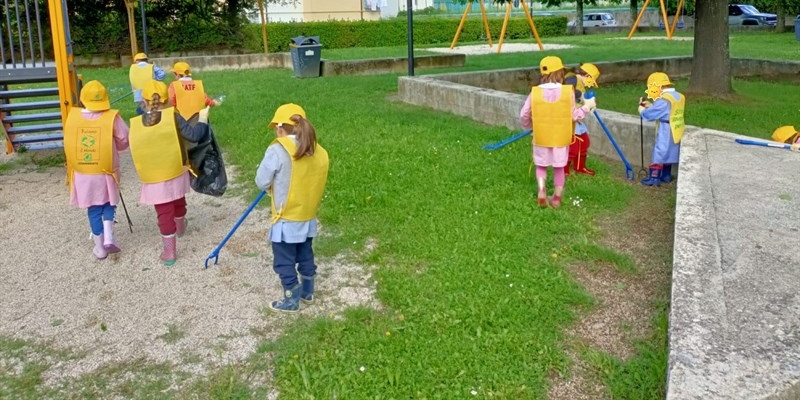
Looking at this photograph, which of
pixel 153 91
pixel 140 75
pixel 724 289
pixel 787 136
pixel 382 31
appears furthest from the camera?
pixel 382 31

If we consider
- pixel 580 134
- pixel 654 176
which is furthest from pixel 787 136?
pixel 580 134

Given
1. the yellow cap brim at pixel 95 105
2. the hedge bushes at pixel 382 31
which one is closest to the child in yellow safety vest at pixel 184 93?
the yellow cap brim at pixel 95 105

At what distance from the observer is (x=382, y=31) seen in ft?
98.4

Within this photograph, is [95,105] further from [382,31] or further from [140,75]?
[382,31]

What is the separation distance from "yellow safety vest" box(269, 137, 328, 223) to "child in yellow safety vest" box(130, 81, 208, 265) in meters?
1.31

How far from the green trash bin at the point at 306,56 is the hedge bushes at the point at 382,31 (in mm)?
7585

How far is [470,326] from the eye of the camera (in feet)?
12.8

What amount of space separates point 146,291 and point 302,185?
4.68ft

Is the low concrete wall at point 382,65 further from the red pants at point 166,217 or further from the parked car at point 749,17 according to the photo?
the parked car at point 749,17

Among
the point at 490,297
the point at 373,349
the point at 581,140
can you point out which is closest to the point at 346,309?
the point at 373,349

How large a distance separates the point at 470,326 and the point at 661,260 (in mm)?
1664

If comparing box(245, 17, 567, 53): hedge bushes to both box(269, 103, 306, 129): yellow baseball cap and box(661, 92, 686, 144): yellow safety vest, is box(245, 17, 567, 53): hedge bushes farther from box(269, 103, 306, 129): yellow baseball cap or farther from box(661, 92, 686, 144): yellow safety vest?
box(269, 103, 306, 129): yellow baseball cap

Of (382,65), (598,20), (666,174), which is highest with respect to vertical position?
(598,20)

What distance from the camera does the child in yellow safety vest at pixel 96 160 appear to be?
515cm
